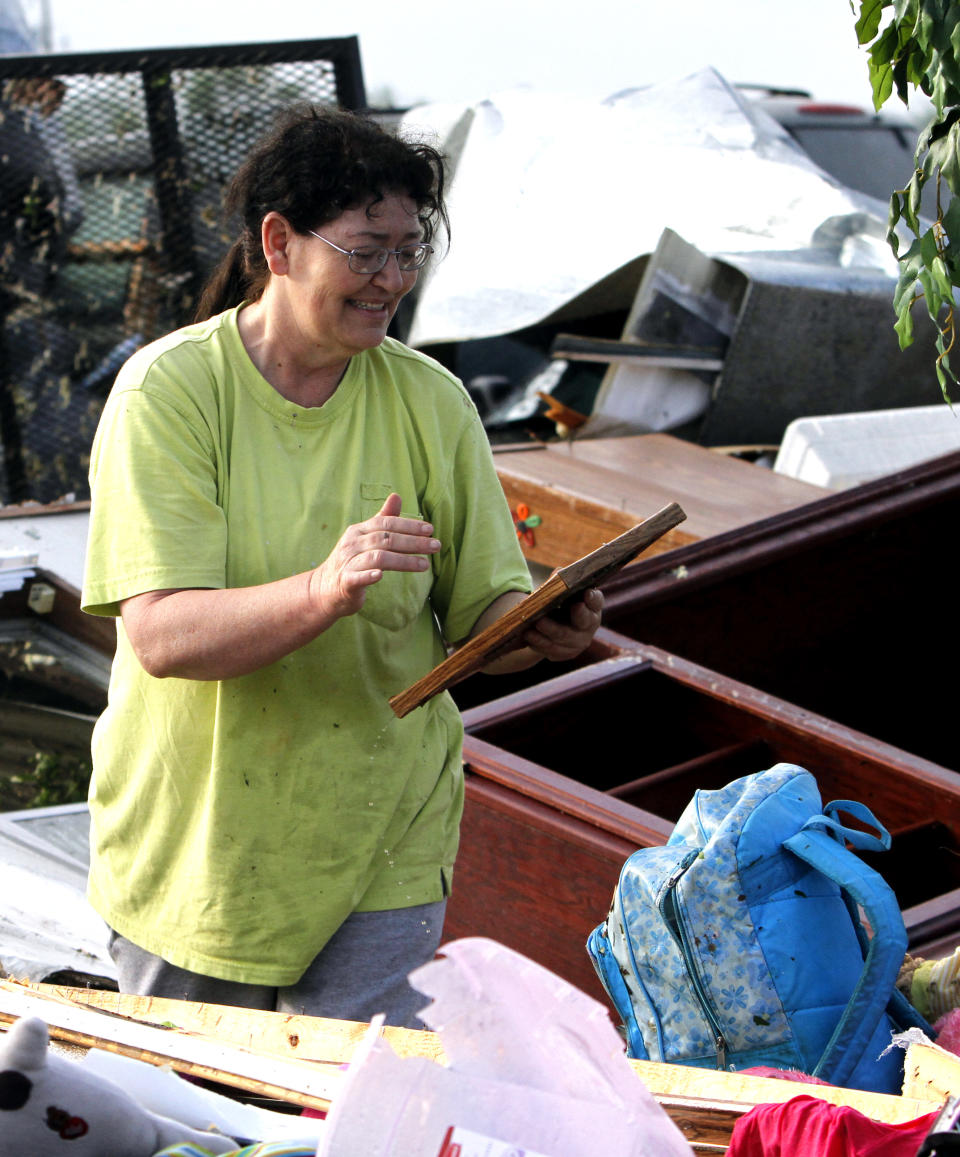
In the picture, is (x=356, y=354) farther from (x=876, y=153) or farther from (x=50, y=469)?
(x=876, y=153)

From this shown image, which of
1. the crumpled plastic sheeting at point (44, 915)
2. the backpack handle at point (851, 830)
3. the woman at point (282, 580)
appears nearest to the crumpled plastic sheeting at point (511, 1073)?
the woman at point (282, 580)

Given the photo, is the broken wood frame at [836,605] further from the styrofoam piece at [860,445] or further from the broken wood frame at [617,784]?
the styrofoam piece at [860,445]

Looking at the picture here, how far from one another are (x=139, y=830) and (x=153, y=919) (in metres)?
0.12

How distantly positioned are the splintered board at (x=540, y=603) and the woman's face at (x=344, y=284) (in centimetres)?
41

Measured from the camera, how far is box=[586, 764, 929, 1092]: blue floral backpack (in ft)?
5.59

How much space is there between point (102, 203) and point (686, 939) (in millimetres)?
4430

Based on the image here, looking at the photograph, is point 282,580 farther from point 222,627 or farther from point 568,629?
point 568,629

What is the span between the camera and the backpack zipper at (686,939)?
175 cm

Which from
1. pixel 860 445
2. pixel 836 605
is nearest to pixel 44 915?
pixel 836 605

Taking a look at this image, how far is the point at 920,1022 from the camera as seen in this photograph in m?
1.79

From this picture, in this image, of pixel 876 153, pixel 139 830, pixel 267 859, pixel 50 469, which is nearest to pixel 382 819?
pixel 267 859

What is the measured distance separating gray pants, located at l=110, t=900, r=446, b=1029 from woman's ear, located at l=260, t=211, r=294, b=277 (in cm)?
89

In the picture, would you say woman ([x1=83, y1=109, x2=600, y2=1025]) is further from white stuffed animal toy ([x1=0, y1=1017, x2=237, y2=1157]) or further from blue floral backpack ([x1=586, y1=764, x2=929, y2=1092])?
white stuffed animal toy ([x1=0, y1=1017, x2=237, y2=1157])

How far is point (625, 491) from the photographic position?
4.34 metres
